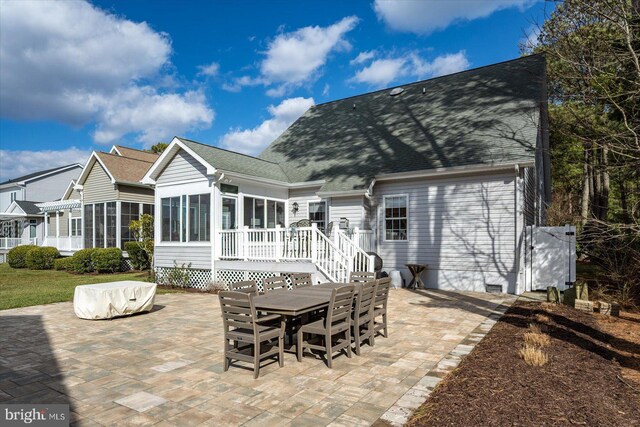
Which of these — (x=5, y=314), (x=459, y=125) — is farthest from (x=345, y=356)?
(x=459, y=125)

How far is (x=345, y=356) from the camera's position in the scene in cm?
550

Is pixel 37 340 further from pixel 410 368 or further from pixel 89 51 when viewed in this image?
pixel 89 51

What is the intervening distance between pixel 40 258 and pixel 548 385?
992 inches

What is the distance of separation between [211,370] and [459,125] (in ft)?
38.9

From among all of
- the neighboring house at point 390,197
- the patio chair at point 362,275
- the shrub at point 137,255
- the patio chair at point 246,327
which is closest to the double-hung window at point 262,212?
the neighboring house at point 390,197

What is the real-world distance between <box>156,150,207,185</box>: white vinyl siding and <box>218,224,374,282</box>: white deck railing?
213 centimetres

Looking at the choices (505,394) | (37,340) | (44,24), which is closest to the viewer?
(505,394)

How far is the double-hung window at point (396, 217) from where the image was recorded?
41.7 ft

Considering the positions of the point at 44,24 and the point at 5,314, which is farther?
the point at 44,24

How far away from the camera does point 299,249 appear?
438 inches

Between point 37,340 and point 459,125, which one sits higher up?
point 459,125

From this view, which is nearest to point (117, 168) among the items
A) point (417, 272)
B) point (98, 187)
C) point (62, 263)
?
point (98, 187)

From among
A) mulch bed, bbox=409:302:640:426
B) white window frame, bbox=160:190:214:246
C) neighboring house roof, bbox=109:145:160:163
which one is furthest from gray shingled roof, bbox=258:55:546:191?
neighboring house roof, bbox=109:145:160:163

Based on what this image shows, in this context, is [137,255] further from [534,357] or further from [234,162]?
[534,357]
